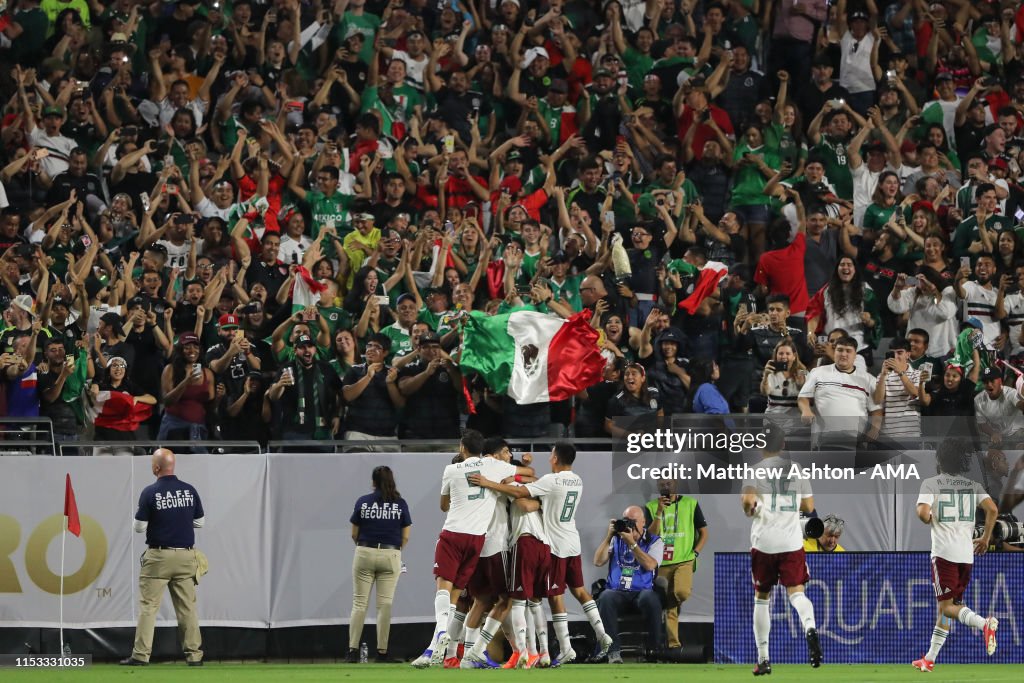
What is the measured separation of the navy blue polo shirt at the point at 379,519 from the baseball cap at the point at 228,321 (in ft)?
10.6

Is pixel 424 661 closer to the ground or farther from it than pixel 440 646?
closer to the ground

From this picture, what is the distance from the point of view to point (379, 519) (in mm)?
16688

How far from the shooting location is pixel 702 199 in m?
21.4

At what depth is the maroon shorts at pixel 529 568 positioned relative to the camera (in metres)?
15.3

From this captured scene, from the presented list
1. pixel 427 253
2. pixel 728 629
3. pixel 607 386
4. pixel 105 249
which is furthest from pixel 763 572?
pixel 105 249

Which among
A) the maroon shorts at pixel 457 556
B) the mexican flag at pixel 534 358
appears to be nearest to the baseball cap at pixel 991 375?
the mexican flag at pixel 534 358

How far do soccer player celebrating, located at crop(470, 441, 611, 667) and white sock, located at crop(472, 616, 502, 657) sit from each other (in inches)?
23.3

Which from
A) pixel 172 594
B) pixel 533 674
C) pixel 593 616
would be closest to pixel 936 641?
pixel 593 616

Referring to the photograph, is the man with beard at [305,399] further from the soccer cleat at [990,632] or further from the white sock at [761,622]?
the soccer cleat at [990,632]

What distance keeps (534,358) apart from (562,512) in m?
2.68

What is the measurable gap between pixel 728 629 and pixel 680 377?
9.56ft

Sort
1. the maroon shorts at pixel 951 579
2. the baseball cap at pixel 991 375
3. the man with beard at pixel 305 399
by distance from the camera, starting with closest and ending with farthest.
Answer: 1. the maroon shorts at pixel 951 579
2. the baseball cap at pixel 991 375
3. the man with beard at pixel 305 399

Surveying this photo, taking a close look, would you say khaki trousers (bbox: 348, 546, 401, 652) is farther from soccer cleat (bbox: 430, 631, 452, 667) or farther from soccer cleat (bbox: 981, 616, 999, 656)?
soccer cleat (bbox: 981, 616, 999, 656)

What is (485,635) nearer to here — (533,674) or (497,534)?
(497,534)
